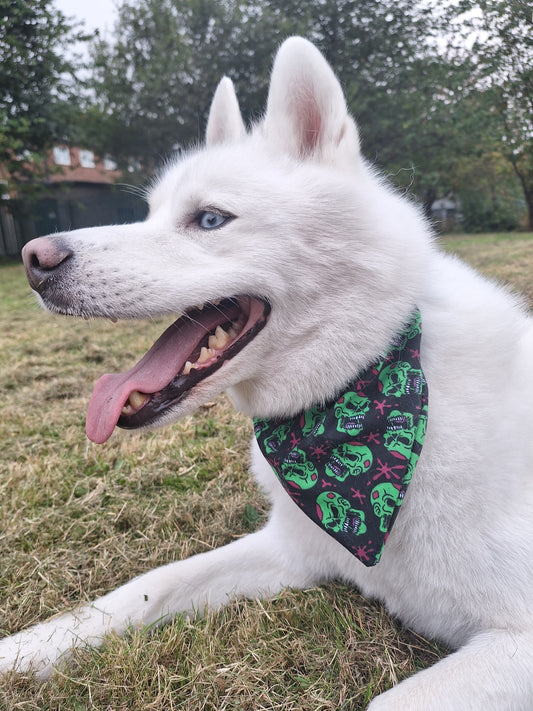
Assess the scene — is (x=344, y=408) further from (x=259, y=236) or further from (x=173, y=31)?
(x=173, y=31)

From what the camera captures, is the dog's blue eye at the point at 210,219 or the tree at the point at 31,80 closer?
the dog's blue eye at the point at 210,219

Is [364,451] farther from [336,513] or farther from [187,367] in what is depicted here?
[187,367]

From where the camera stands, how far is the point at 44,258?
141cm

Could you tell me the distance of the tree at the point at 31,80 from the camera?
15906 mm

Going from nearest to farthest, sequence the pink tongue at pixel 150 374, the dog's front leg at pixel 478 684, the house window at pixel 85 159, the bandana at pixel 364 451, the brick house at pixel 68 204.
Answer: the dog's front leg at pixel 478 684, the bandana at pixel 364 451, the pink tongue at pixel 150 374, the brick house at pixel 68 204, the house window at pixel 85 159

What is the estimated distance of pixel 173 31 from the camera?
18938 mm

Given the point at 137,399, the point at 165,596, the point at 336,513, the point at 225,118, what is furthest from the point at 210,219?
the point at 165,596

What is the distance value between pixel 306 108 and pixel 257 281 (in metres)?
0.58

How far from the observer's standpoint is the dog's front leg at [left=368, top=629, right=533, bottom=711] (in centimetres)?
117

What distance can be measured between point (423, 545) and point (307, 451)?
38 cm

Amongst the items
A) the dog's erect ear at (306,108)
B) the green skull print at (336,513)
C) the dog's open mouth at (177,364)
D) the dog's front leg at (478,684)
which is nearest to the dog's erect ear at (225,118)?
the dog's erect ear at (306,108)

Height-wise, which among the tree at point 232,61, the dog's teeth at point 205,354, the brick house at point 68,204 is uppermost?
the tree at point 232,61

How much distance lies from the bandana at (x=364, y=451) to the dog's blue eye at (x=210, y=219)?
581 mm

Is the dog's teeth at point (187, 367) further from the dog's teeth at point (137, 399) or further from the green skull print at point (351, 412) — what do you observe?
the green skull print at point (351, 412)
